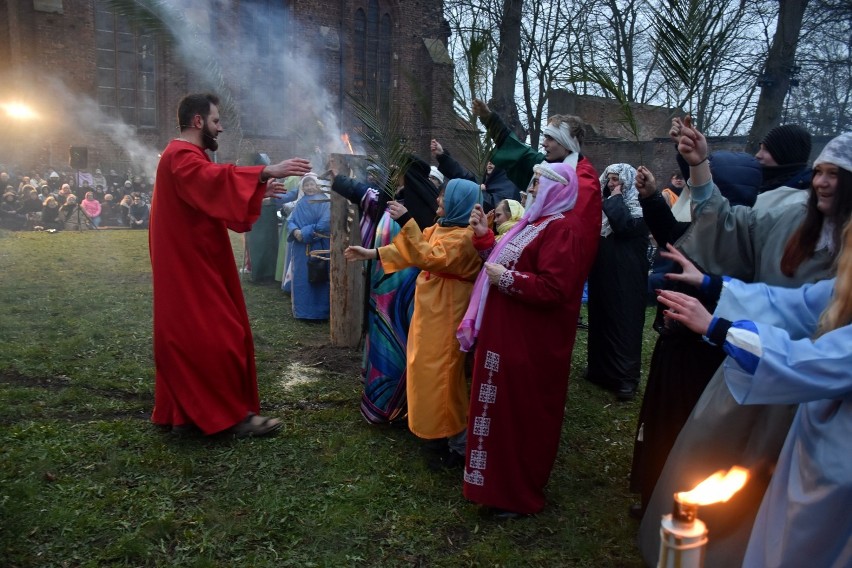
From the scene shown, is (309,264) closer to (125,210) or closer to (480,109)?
(480,109)

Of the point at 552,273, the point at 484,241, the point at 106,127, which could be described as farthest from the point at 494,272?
the point at 106,127

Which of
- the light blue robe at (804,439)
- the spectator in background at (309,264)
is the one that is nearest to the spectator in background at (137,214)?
the spectator in background at (309,264)

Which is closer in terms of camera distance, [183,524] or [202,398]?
[183,524]

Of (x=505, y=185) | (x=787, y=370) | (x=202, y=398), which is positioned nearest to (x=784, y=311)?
(x=787, y=370)

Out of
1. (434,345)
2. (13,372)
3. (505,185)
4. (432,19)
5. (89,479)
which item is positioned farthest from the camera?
(432,19)

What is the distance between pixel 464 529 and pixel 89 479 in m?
2.16

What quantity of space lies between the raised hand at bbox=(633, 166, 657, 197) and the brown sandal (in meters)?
2.85

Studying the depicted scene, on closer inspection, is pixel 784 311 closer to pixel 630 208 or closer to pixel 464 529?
pixel 464 529

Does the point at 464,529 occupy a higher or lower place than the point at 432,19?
lower

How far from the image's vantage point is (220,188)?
4008 mm

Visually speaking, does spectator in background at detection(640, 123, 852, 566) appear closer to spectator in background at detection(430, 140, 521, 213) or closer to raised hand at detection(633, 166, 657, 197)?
raised hand at detection(633, 166, 657, 197)

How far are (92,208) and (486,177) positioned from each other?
16.3 metres

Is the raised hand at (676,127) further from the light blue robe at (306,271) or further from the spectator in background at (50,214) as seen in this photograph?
the spectator in background at (50,214)

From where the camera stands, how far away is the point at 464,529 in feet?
11.5
